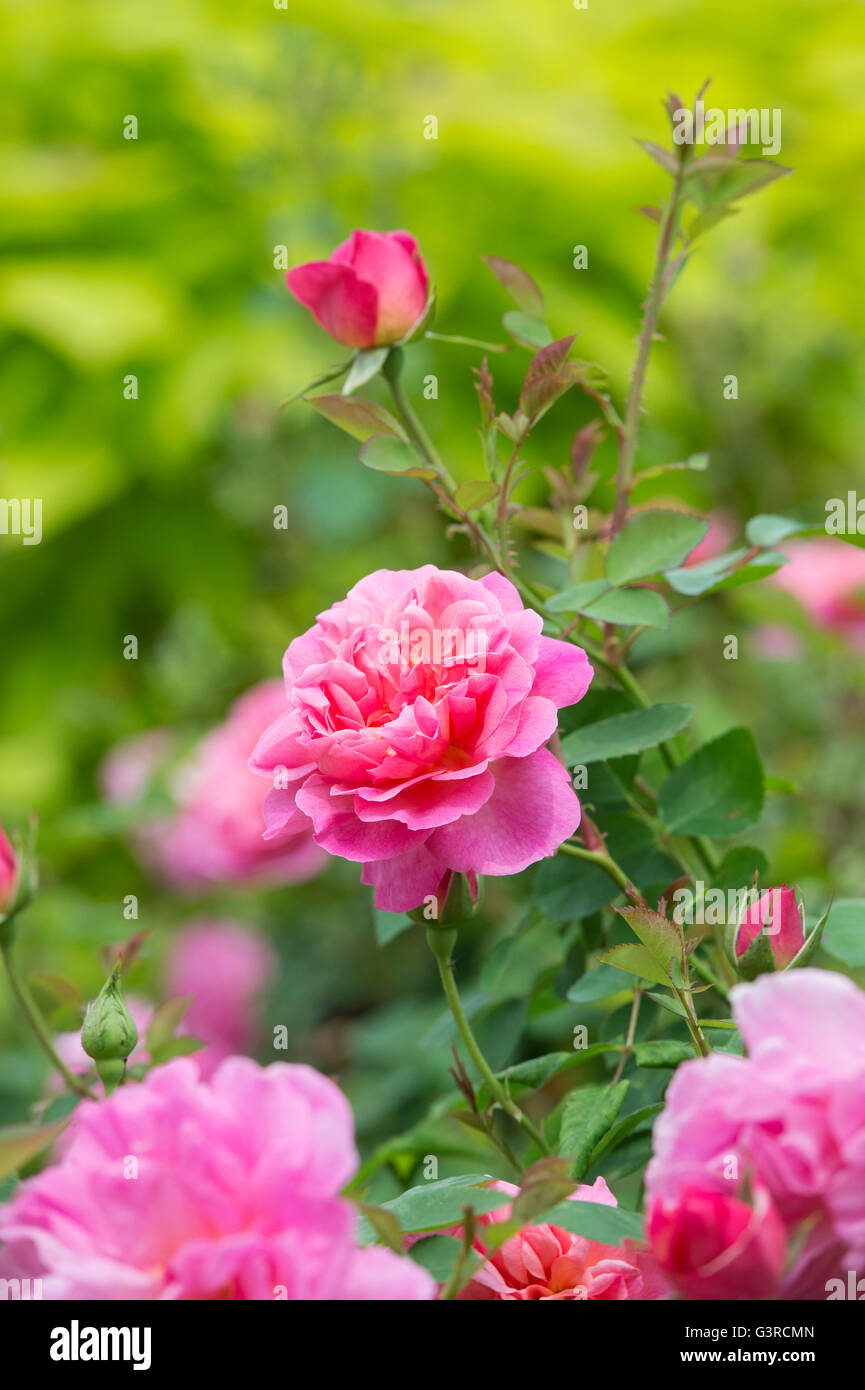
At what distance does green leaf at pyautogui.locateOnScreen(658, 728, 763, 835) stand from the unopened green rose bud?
0.52 feet

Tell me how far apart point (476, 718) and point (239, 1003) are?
83 centimetres

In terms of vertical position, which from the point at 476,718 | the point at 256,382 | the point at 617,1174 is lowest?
the point at 617,1174

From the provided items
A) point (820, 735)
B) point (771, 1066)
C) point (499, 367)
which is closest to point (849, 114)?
point (499, 367)

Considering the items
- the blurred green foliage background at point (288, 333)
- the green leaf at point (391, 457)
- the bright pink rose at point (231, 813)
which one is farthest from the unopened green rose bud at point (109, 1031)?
the blurred green foliage background at point (288, 333)

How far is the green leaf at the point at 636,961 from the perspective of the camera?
0.25 m

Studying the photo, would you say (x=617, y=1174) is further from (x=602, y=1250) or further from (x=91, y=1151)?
(x=91, y=1151)

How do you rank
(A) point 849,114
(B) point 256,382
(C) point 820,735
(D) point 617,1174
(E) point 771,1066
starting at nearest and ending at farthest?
(E) point 771,1066
(D) point 617,1174
(C) point 820,735
(B) point 256,382
(A) point 849,114

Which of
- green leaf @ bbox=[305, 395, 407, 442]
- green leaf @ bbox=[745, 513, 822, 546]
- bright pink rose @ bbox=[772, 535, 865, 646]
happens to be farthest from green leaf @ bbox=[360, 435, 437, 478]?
bright pink rose @ bbox=[772, 535, 865, 646]

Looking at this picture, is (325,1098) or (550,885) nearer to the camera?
(325,1098)

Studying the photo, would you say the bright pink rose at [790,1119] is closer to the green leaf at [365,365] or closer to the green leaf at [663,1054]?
the green leaf at [663,1054]

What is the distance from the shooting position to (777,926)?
258 mm

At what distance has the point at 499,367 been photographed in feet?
4.33

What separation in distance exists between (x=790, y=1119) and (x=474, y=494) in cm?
17

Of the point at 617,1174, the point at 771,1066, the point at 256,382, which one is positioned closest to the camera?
the point at 771,1066
